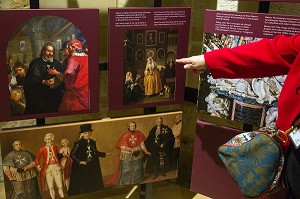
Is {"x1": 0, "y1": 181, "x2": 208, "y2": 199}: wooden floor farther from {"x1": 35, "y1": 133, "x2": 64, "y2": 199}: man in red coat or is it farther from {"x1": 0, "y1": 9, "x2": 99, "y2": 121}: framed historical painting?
{"x1": 0, "y1": 9, "x2": 99, "y2": 121}: framed historical painting

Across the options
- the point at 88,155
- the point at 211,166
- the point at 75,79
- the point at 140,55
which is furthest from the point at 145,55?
the point at 211,166

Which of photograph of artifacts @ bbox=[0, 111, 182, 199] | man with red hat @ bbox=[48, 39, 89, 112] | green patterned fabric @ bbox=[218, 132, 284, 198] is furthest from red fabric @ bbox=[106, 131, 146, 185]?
green patterned fabric @ bbox=[218, 132, 284, 198]

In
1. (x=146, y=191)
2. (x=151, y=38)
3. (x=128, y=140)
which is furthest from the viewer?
(x=146, y=191)

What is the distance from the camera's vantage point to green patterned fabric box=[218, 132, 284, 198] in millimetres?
1340

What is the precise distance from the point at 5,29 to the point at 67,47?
0.92ft

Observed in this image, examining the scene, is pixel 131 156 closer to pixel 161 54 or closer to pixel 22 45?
pixel 161 54

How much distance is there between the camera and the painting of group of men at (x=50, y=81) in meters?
1.67

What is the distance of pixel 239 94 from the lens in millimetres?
1823

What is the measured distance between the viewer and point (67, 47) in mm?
1718

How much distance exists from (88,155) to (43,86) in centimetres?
44

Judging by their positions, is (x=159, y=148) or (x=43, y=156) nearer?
(x=43, y=156)

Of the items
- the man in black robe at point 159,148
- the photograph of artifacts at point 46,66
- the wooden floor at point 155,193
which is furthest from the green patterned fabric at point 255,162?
the wooden floor at point 155,193

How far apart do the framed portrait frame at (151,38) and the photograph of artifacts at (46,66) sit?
315 millimetres

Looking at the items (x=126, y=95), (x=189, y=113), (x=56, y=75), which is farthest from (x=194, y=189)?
(x=56, y=75)
